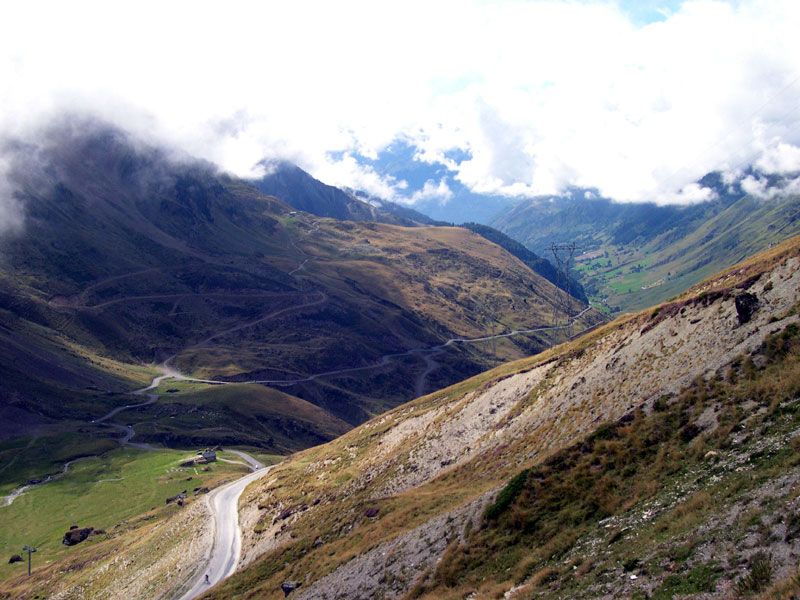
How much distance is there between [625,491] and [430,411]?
57013 mm

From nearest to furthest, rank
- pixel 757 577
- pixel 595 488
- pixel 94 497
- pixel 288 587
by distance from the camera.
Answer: pixel 757 577, pixel 595 488, pixel 288 587, pixel 94 497

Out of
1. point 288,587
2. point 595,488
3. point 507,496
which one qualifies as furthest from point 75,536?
point 595,488

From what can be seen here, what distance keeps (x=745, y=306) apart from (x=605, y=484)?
816 inches

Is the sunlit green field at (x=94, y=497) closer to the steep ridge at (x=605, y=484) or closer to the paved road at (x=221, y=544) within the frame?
the paved road at (x=221, y=544)

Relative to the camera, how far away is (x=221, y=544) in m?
72.6

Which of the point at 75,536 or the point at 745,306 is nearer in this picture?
the point at 745,306

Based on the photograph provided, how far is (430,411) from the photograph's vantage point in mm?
85188

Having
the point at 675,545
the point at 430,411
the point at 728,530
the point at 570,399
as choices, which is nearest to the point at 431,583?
the point at 675,545

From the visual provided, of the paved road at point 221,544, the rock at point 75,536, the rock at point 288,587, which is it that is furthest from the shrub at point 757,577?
the rock at point 75,536

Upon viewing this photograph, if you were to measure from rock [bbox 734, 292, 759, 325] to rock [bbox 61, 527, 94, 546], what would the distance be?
12345cm

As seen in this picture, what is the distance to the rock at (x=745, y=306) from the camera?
40.7 meters

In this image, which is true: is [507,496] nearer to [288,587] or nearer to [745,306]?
[288,587]

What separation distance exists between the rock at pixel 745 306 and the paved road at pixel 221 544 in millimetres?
60020

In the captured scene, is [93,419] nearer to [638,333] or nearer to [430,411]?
[430,411]
